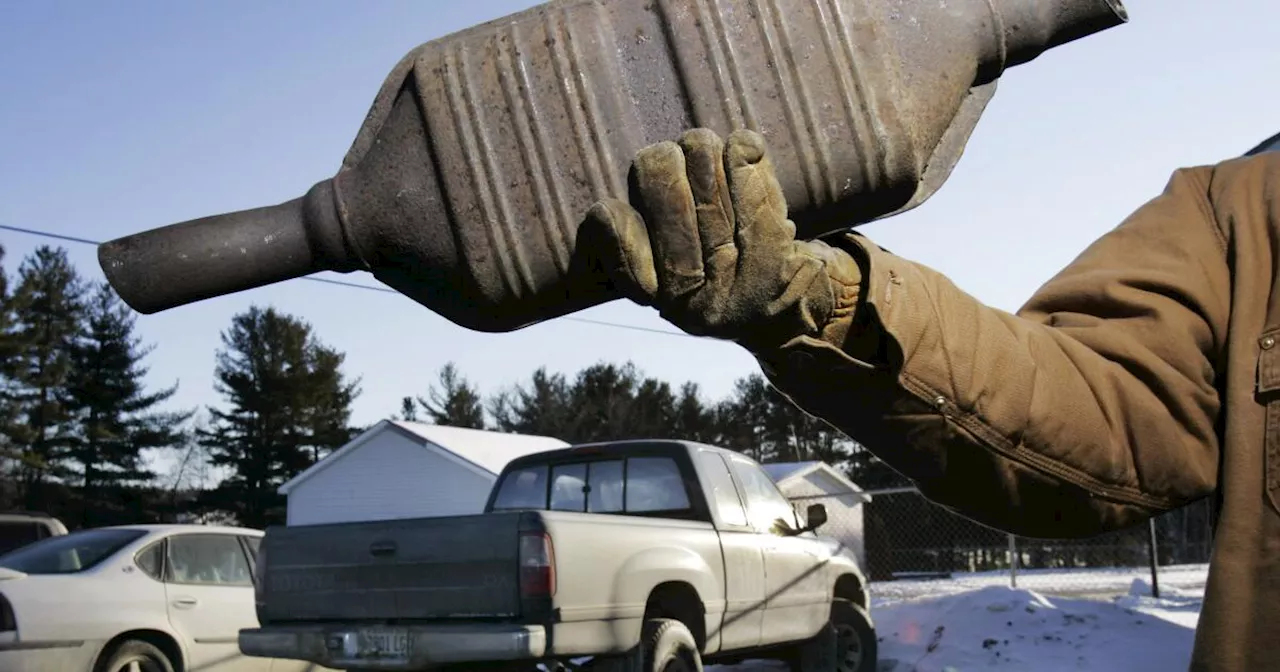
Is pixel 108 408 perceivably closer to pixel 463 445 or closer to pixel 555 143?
pixel 463 445

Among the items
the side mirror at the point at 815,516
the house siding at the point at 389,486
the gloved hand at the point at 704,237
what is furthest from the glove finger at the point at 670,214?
the house siding at the point at 389,486

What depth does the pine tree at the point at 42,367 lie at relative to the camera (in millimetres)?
41156

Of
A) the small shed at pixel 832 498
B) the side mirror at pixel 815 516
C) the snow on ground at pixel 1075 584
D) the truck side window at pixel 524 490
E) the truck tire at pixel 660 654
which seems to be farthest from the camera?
the small shed at pixel 832 498

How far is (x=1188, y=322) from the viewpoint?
6.70 ft

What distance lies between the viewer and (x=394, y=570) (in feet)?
20.3

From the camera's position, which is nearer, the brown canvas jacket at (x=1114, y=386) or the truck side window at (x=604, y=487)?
the brown canvas jacket at (x=1114, y=386)

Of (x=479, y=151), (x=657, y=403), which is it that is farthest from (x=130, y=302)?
(x=657, y=403)

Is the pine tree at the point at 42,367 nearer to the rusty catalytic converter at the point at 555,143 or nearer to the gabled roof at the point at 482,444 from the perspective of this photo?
the gabled roof at the point at 482,444

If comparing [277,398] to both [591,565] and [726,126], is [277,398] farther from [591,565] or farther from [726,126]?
[726,126]

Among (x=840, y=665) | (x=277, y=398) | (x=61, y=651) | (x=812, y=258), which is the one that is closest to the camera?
(x=812, y=258)

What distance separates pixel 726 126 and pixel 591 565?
465 centimetres

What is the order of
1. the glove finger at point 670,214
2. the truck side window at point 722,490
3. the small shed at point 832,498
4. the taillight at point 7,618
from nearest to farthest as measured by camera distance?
the glove finger at point 670,214 → the taillight at point 7,618 → the truck side window at point 722,490 → the small shed at point 832,498

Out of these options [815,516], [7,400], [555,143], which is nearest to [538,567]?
[815,516]

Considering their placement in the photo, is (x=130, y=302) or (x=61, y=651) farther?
(x=61, y=651)
